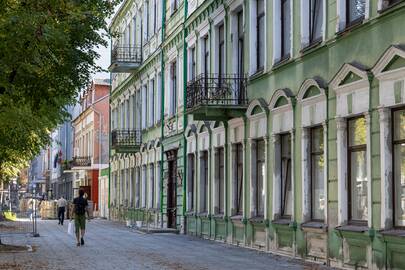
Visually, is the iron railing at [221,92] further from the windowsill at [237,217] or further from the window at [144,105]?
the window at [144,105]

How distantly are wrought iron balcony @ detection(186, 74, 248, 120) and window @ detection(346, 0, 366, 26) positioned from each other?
643cm

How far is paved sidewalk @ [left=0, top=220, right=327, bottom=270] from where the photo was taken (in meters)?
16.2

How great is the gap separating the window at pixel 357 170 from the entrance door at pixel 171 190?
52.7 feet

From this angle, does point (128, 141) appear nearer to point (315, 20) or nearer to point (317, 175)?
point (315, 20)

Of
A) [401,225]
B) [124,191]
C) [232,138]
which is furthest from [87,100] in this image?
[401,225]

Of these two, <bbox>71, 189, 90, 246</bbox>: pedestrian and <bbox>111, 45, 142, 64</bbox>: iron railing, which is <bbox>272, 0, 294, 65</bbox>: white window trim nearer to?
<bbox>71, 189, 90, 246</bbox>: pedestrian

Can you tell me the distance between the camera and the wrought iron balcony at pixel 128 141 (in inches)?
1526

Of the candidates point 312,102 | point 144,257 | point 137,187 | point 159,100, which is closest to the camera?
point 312,102

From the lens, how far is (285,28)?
63.8 ft

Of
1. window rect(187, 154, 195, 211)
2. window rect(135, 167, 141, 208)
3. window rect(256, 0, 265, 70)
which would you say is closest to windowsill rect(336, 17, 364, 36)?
window rect(256, 0, 265, 70)

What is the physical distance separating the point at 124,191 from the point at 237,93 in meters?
22.1

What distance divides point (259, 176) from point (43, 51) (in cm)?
776

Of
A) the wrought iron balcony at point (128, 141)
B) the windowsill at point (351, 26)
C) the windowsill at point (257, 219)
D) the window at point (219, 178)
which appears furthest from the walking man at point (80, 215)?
the wrought iron balcony at point (128, 141)

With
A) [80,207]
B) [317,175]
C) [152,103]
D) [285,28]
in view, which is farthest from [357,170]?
[152,103]
